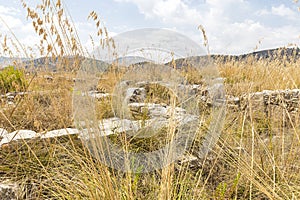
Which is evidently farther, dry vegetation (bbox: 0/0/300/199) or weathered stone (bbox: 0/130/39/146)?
weathered stone (bbox: 0/130/39/146)

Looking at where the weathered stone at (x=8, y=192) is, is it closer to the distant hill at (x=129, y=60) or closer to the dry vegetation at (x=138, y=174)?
the dry vegetation at (x=138, y=174)

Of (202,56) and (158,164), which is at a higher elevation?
(202,56)

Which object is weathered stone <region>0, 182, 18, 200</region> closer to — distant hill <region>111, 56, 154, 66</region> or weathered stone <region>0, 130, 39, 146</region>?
weathered stone <region>0, 130, 39, 146</region>

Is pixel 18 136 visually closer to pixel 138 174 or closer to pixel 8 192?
pixel 8 192

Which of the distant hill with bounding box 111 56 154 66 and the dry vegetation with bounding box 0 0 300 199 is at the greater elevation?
the distant hill with bounding box 111 56 154 66

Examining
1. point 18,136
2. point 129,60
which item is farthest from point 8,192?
point 129,60

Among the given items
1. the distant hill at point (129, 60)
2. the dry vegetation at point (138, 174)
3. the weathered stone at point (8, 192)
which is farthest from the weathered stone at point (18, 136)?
the distant hill at point (129, 60)

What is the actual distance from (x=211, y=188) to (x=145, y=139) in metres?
0.58

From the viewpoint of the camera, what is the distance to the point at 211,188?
1411 mm

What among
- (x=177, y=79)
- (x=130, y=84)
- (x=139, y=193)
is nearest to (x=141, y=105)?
(x=130, y=84)

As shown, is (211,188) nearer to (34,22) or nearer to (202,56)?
(202,56)

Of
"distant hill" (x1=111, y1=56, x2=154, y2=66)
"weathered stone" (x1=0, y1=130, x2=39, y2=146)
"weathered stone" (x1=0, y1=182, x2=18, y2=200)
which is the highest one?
"distant hill" (x1=111, y1=56, x2=154, y2=66)

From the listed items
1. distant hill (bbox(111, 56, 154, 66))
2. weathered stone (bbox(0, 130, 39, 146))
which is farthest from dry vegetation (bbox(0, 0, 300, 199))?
distant hill (bbox(111, 56, 154, 66))

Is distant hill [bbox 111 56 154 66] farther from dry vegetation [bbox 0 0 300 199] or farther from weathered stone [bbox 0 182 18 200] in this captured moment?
weathered stone [bbox 0 182 18 200]
